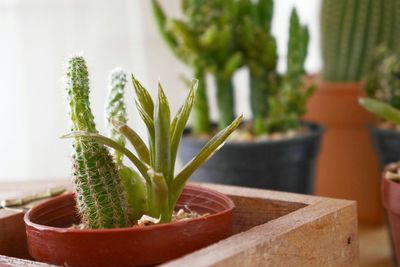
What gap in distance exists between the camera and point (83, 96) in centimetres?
65

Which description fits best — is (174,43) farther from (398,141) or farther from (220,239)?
(220,239)

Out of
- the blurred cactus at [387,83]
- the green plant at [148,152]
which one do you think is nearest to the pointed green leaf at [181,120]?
the green plant at [148,152]

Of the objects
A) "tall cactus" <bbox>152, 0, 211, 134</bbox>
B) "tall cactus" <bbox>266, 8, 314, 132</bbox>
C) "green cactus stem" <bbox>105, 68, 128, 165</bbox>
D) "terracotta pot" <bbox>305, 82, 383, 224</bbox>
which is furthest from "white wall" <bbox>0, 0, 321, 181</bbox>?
"green cactus stem" <bbox>105, 68, 128, 165</bbox>

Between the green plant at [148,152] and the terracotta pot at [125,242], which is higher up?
the green plant at [148,152]

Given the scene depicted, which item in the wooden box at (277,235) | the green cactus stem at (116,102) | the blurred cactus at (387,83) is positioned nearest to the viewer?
the wooden box at (277,235)

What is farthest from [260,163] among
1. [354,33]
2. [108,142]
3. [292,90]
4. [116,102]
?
[108,142]

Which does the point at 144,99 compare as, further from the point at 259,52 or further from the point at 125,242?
the point at 259,52

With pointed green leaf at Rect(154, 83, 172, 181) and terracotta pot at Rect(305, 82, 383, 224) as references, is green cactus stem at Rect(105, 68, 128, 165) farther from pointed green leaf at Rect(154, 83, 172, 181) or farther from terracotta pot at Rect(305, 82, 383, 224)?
terracotta pot at Rect(305, 82, 383, 224)

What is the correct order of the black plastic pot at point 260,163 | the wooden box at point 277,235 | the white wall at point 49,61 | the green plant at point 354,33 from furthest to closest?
the green plant at point 354,33
the white wall at point 49,61
the black plastic pot at point 260,163
the wooden box at point 277,235

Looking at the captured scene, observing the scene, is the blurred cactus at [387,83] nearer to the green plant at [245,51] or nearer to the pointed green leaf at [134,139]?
the green plant at [245,51]

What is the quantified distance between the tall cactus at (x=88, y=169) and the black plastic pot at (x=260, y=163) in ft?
2.75

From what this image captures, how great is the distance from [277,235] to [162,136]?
0.14m

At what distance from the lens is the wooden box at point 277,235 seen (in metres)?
0.59

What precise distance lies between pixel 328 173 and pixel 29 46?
92 centimetres
